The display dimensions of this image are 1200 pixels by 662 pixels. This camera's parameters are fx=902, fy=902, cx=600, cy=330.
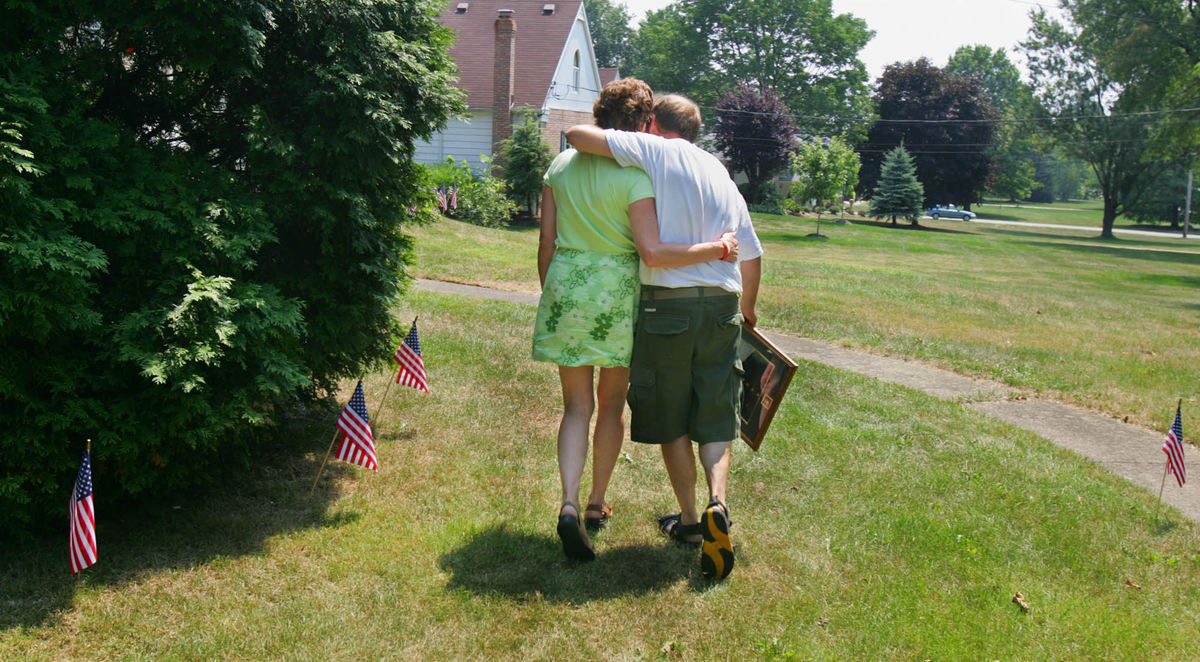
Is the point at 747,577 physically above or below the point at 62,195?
below

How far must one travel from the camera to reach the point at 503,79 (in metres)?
30.5

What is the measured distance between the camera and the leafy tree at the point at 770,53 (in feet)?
211

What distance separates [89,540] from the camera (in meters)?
3.22

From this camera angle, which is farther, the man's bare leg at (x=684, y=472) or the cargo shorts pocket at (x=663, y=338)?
the man's bare leg at (x=684, y=472)

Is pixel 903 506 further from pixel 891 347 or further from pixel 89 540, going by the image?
pixel 891 347

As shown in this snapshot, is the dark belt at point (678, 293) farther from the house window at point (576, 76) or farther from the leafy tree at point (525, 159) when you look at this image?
the house window at point (576, 76)

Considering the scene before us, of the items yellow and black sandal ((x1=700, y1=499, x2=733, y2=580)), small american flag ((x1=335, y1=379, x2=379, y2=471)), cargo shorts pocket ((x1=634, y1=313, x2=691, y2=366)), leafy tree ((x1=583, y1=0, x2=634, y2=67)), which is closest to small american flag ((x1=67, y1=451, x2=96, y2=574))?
small american flag ((x1=335, y1=379, x2=379, y2=471))

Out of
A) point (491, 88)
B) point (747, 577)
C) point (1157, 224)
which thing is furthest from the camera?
point (1157, 224)

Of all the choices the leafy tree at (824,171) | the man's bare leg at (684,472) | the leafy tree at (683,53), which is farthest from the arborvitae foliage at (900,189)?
the man's bare leg at (684,472)

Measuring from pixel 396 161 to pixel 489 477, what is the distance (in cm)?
174

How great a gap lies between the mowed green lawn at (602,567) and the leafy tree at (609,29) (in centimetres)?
9529

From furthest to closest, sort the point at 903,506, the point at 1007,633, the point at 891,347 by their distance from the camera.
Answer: the point at 891,347, the point at 903,506, the point at 1007,633

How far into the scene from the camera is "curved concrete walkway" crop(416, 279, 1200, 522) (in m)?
6.03

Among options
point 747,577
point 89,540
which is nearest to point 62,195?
point 89,540
